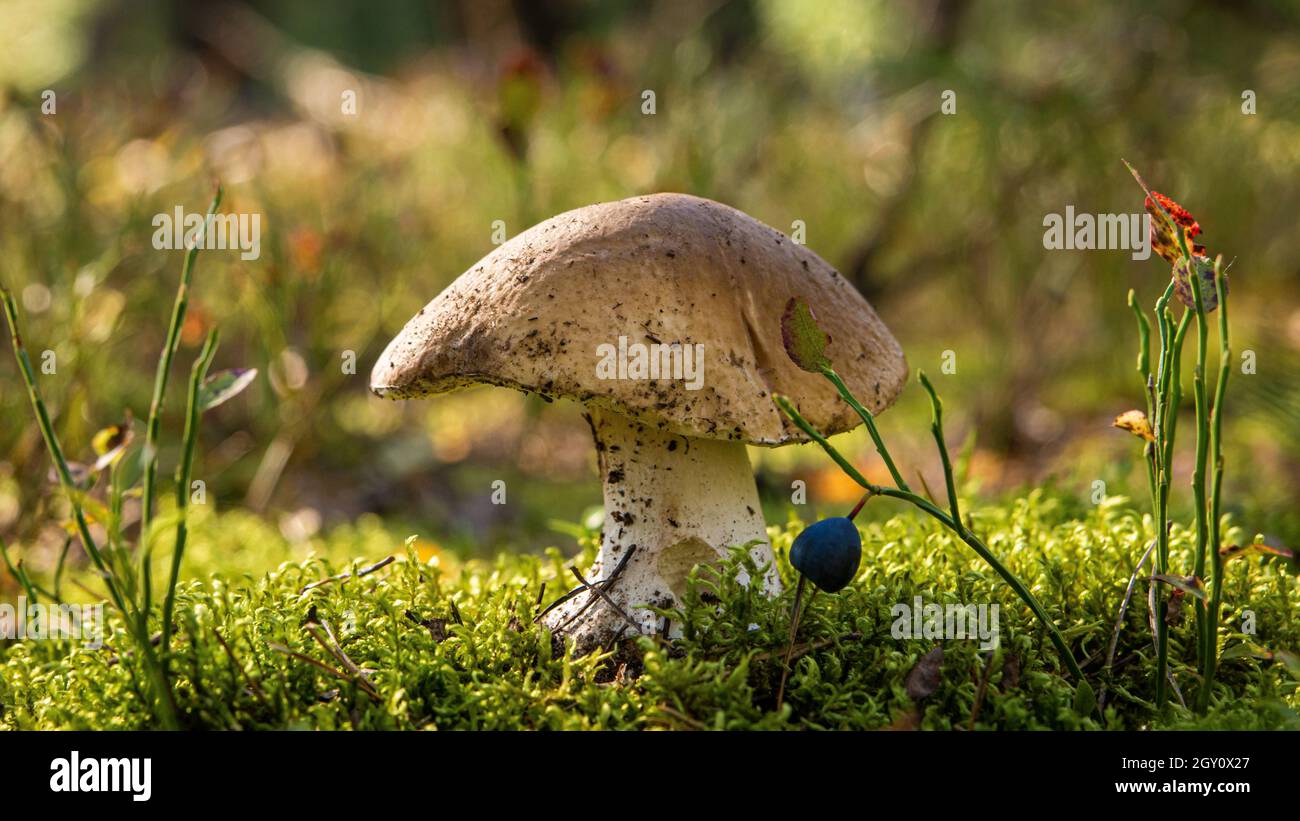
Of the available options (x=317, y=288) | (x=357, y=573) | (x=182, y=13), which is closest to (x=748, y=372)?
(x=357, y=573)

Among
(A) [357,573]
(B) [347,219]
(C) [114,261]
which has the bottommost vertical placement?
(A) [357,573]

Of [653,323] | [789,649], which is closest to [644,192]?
[653,323]

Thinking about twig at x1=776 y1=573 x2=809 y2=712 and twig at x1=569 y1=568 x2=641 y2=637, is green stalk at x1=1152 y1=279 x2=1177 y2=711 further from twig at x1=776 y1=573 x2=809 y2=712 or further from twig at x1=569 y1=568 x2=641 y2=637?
twig at x1=569 y1=568 x2=641 y2=637

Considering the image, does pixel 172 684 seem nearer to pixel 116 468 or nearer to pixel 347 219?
pixel 116 468

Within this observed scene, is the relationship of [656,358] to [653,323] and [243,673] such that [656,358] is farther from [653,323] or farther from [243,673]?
[243,673]

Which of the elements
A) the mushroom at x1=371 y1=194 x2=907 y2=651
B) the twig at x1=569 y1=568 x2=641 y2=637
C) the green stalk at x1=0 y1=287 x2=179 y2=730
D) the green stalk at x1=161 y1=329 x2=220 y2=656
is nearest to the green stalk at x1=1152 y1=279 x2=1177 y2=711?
the mushroom at x1=371 y1=194 x2=907 y2=651
